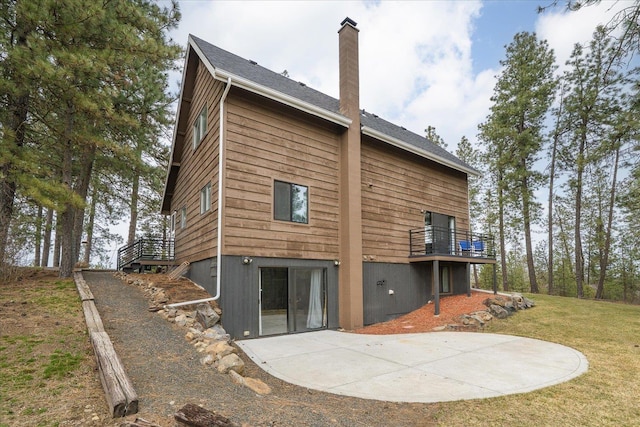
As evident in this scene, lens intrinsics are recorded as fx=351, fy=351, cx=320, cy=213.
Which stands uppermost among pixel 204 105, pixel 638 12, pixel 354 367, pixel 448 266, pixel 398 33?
pixel 398 33

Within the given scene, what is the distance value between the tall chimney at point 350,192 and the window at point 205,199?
370 centimetres

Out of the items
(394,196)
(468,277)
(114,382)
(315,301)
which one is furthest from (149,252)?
(468,277)

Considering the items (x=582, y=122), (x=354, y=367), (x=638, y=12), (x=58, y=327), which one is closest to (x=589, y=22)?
(x=638, y=12)

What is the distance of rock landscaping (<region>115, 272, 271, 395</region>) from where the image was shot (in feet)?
15.9

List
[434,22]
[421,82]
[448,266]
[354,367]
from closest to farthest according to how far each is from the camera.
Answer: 1. [354,367]
2. [434,22]
3. [448,266]
4. [421,82]

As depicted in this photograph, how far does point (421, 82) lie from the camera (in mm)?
16688

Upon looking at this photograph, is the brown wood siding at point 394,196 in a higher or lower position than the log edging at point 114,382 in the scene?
higher

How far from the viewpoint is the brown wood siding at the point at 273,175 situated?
27.1 feet

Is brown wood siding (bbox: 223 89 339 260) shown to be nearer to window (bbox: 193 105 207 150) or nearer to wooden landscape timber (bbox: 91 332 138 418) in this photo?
window (bbox: 193 105 207 150)

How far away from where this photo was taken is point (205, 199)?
988 centimetres

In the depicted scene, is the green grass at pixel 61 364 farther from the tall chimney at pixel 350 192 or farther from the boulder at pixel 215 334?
the tall chimney at pixel 350 192

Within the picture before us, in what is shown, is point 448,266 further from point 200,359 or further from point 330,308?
point 200,359

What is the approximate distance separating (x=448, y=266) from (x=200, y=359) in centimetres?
1093

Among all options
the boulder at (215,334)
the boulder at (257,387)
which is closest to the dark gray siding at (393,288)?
the boulder at (215,334)
